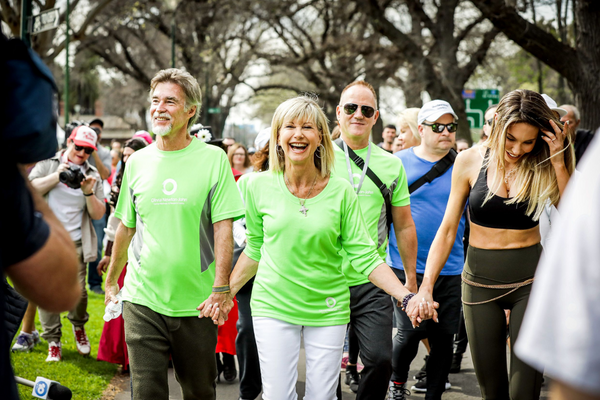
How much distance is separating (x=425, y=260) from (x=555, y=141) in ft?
5.46

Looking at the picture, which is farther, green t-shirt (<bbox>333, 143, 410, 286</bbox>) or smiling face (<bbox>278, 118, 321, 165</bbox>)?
green t-shirt (<bbox>333, 143, 410, 286</bbox>)

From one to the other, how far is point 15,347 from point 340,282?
4315 millimetres

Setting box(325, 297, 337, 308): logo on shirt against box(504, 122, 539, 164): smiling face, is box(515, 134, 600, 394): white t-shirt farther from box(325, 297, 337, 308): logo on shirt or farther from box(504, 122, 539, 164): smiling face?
box(504, 122, 539, 164): smiling face

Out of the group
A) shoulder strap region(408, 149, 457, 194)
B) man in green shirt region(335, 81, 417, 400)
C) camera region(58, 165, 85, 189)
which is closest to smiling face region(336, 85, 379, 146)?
man in green shirt region(335, 81, 417, 400)

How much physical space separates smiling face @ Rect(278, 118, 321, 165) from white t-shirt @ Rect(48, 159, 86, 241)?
3.23 m

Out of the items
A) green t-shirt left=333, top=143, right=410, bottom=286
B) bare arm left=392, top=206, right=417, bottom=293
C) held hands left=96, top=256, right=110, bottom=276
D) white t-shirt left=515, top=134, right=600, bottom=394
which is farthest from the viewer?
held hands left=96, top=256, right=110, bottom=276

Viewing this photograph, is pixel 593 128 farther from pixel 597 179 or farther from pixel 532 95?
pixel 597 179

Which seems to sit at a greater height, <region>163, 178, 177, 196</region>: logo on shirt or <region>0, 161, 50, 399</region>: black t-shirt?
<region>0, 161, 50, 399</region>: black t-shirt

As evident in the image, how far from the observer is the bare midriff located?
385 cm

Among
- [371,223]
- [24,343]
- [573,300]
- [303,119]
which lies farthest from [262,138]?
[573,300]

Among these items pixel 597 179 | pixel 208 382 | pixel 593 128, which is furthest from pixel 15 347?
pixel 593 128

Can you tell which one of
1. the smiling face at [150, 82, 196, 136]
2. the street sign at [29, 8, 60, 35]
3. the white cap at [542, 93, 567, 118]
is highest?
the street sign at [29, 8, 60, 35]

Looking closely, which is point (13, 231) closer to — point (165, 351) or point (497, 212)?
point (165, 351)

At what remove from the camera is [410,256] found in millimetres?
4539
